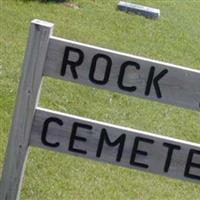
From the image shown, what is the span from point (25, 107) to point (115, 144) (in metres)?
0.52

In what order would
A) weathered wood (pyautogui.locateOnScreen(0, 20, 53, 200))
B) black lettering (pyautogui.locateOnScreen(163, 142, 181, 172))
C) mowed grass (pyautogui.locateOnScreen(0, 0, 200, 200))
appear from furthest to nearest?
mowed grass (pyautogui.locateOnScreen(0, 0, 200, 200)) → black lettering (pyautogui.locateOnScreen(163, 142, 181, 172)) → weathered wood (pyautogui.locateOnScreen(0, 20, 53, 200))

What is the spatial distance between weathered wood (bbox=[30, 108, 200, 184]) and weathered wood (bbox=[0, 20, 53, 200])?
62mm

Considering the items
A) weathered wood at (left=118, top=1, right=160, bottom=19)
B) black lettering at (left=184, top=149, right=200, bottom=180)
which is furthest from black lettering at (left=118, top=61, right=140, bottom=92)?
weathered wood at (left=118, top=1, right=160, bottom=19)

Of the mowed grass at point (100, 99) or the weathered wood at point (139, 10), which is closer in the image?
the mowed grass at point (100, 99)

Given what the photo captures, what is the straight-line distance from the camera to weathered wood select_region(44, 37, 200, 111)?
136 inches

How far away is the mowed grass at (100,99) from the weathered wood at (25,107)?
3.72ft

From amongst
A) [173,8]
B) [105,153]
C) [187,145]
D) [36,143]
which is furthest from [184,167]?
[173,8]

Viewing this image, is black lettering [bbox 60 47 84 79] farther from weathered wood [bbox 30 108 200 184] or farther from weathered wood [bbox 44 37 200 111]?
weathered wood [bbox 30 108 200 184]

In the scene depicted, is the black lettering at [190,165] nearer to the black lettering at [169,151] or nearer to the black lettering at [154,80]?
the black lettering at [169,151]

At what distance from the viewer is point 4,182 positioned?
370cm

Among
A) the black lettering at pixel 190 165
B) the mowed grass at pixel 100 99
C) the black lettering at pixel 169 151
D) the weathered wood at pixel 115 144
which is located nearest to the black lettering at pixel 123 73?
the weathered wood at pixel 115 144

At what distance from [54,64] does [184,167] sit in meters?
0.89

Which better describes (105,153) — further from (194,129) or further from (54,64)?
(194,129)

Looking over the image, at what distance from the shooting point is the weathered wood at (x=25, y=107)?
11.3 feet
